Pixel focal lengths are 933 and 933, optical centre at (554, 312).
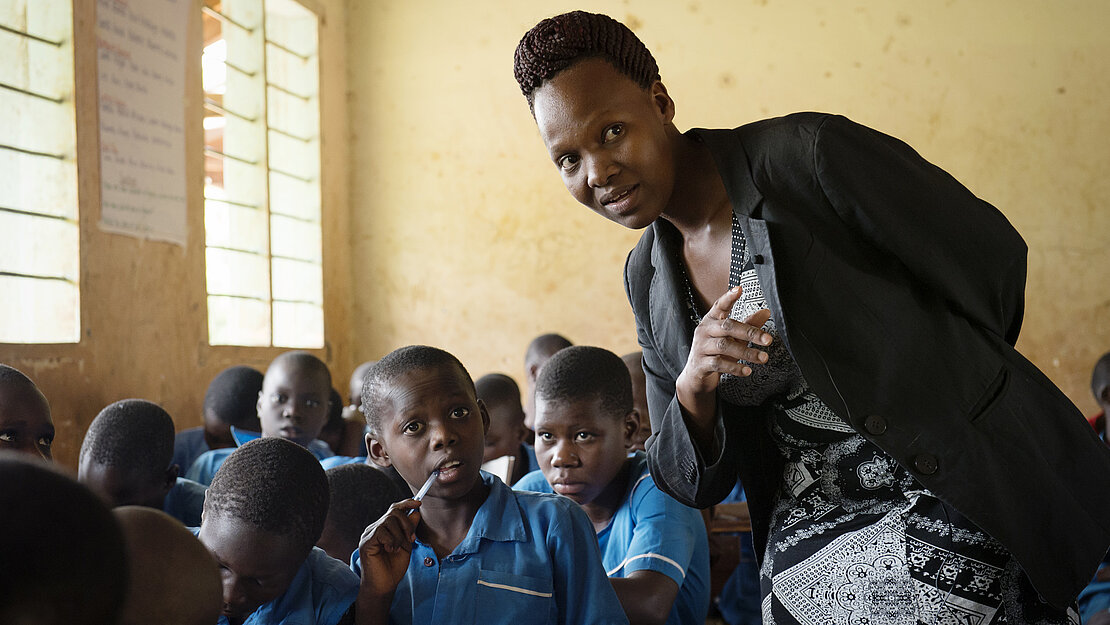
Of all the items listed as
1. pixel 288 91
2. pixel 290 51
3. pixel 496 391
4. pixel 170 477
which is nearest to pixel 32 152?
pixel 170 477

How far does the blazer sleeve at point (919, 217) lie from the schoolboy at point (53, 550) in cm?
83

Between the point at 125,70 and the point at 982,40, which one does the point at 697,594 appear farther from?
the point at 982,40

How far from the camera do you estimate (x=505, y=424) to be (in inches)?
134

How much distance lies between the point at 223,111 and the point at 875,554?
441 centimetres

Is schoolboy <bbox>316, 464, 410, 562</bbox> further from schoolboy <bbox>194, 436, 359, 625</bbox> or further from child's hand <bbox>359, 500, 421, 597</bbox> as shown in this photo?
child's hand <bbox>359, 500, 421, 597</bbox>

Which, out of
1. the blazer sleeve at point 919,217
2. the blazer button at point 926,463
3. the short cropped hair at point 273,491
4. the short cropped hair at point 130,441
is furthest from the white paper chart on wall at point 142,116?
the blazer button at point 926,463

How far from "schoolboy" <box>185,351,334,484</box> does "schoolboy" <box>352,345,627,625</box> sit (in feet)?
5.54

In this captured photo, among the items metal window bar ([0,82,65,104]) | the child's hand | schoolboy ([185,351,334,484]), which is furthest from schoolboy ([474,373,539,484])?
metal window bar ([0,82,65,104])

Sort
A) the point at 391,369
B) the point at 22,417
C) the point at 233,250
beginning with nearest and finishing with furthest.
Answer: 1. the point at 391,369
2. the point at 22,417
3. the point at 233,250

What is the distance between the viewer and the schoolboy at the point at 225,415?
3.94 meters

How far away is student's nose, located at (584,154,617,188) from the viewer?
1131 millimetres

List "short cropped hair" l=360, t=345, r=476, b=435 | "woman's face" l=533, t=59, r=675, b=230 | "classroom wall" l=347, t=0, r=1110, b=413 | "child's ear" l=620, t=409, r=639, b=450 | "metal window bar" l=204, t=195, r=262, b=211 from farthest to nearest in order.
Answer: "classroom wall" l=347, t=0, r=1110, b=413 < "metal window bar" l=204, t=195, r=262, b=211 < "child's ear" l=620, t=409, r=639, b=450 < "short cropped hair" l=360, t=345, r=476, b=435 < "woman's face" l=533, t=59, r=675, b=230

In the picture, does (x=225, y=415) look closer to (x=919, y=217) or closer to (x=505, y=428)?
(x=505, y=428)

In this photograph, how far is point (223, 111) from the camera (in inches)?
188
